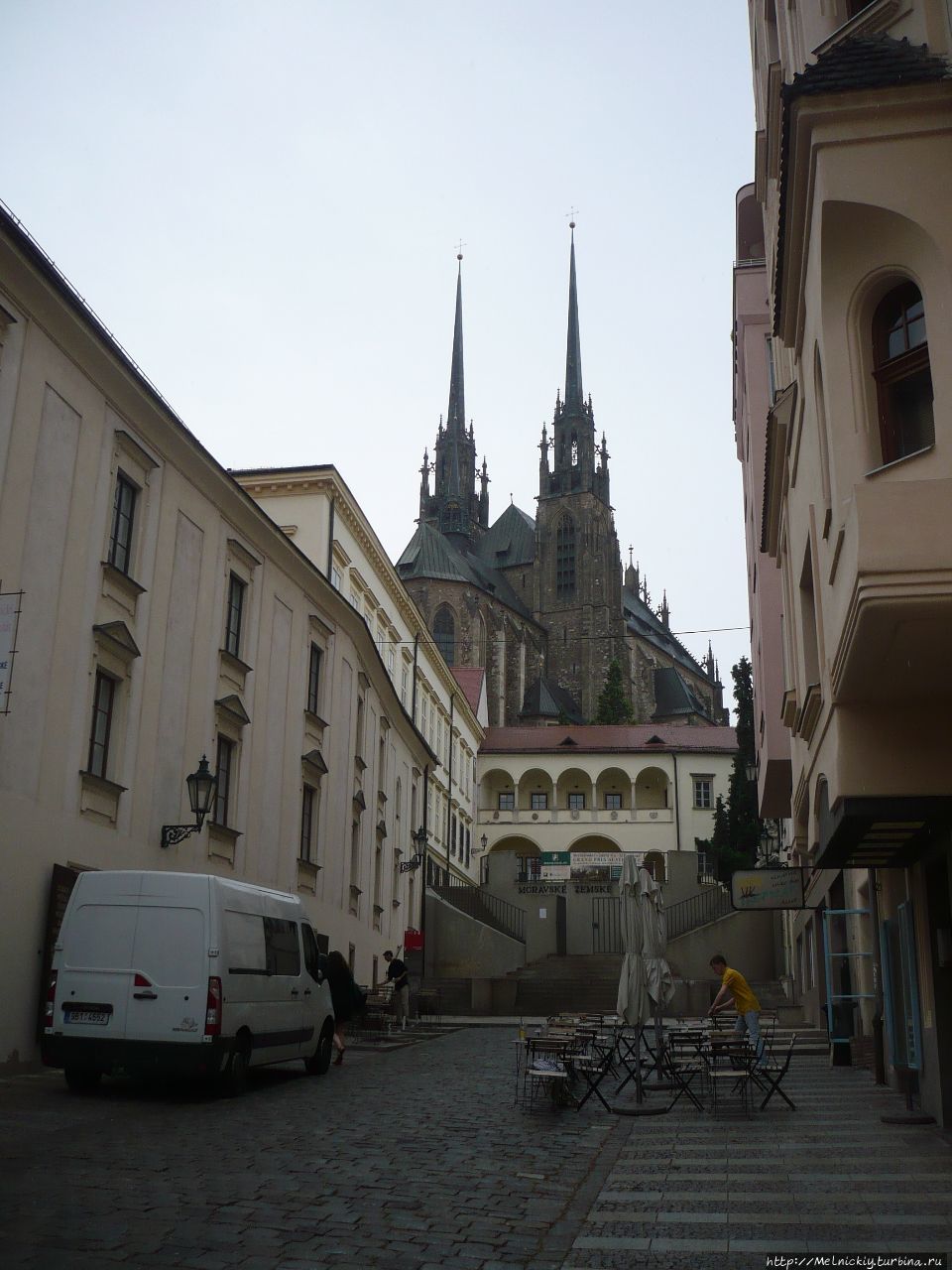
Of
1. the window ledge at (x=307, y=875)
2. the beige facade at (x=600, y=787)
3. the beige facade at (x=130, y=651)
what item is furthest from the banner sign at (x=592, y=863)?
the window ledge at (x=307, y=875)

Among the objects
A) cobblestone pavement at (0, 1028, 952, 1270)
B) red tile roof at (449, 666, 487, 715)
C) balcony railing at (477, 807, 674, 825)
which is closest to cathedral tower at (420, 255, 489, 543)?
red tile roof at (449, 666, 487, 715)

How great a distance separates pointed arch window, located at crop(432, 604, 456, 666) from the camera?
306 feet

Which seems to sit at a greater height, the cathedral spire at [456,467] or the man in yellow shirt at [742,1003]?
the cathedral spire at [456,467]

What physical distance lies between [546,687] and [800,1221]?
304ft

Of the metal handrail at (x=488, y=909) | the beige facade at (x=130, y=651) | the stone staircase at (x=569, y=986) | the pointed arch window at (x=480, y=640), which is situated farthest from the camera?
the pointed arch window at (x=480, y=640)

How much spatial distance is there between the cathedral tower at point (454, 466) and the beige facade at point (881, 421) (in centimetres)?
11234

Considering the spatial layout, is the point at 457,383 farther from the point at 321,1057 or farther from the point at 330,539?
the point at 321,1057

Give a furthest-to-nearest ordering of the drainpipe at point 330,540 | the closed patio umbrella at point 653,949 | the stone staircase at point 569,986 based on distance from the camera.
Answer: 1. the stone staircase at point 569,986
2. the drainpipe at point 330,540
3. the closed patio umbrella at point 653,949

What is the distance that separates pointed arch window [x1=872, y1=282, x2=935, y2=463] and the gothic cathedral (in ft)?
271

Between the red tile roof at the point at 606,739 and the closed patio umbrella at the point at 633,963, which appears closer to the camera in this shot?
the closed patio umbrella at the point at 633,963

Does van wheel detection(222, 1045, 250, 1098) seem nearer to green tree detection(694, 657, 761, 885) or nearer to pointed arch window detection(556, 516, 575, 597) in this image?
green tree detection(694, 657, 761, 885)

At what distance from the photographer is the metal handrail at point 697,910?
4044 centimetres

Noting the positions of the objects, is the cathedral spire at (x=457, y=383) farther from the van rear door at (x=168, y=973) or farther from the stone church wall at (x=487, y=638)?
the van rear door at (x=168, y=973)

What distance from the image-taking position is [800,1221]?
770 centimetres
